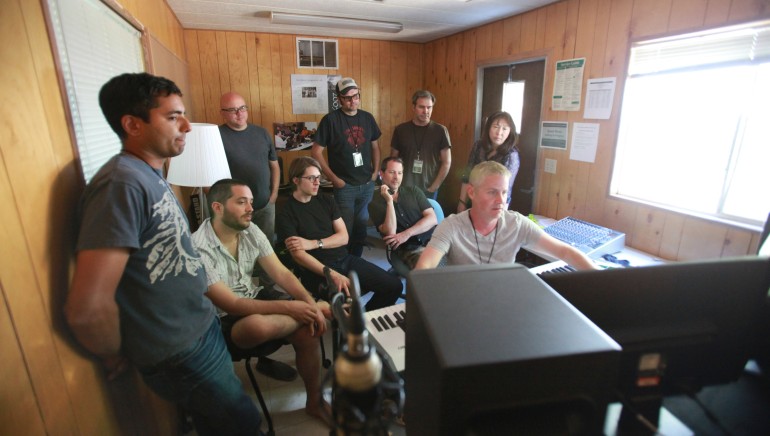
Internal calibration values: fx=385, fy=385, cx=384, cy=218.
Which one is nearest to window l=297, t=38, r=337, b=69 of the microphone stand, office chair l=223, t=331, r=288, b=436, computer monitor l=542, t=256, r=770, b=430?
office chair l=223, t=331, r=288, b=436

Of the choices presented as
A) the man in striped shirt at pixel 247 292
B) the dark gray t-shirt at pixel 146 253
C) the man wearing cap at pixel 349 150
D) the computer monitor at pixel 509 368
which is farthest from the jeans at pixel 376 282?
the computer monitor at pixel 509 368

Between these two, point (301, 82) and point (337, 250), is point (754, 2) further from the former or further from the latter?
point (301, 82)

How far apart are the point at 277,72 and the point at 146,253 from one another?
12.3 feet

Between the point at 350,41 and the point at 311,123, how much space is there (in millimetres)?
1041

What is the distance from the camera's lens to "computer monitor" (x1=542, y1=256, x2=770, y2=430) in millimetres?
717

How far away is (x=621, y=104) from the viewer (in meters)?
2.49

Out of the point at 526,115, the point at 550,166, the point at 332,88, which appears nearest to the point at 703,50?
the point at 550,166

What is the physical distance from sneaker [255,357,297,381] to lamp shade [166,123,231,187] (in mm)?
1097

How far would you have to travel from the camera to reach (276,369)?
7.41ft

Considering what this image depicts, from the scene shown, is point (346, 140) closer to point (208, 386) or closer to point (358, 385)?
point (208, 386)

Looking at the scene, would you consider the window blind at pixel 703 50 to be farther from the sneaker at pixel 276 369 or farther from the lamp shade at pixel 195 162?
the sneaker at pixel 276 369

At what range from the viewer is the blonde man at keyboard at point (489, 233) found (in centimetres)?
174

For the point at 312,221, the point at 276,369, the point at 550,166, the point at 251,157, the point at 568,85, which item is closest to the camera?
the point at 276,369

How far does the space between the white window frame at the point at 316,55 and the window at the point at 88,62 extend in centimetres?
279
